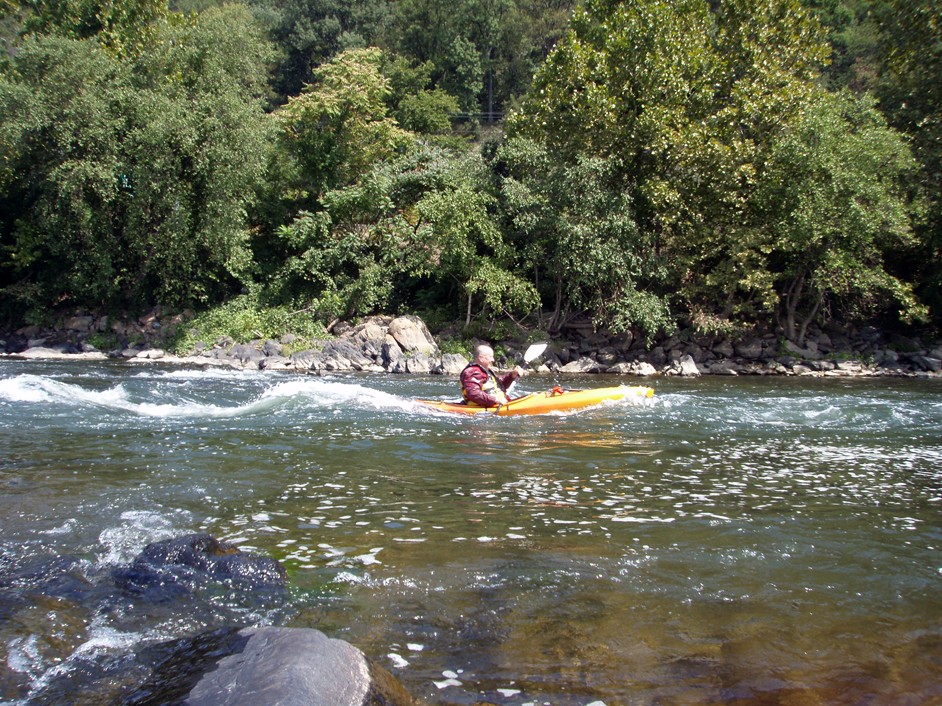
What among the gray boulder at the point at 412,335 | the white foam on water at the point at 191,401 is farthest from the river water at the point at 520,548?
the gray boulder at the point at 412,335

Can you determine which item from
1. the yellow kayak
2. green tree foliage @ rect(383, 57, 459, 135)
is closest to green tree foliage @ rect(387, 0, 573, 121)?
green tree foliage @ rect(383, 57, 459, 135)

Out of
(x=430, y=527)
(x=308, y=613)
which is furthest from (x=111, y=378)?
(x=308, y=613)

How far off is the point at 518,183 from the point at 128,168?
32.5 ft

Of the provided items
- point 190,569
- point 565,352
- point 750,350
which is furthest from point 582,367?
point 190,569

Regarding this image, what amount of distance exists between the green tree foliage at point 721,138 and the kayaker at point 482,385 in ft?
30.1

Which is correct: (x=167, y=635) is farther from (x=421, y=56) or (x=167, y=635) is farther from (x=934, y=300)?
(x=421, y=56)

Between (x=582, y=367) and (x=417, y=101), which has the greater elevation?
(x=417, y=101)

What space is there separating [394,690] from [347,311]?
18.5 m

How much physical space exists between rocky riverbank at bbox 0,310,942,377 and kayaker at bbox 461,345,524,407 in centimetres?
639

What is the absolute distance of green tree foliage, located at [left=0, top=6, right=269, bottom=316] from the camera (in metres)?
19.2

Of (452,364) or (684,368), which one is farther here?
(684,368)

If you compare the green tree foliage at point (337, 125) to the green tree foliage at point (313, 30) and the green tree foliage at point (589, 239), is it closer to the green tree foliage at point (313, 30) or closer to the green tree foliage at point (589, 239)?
the green tree foliage at point (589, 239)

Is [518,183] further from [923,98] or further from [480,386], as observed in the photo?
[923,98]

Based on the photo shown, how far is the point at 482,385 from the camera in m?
10.7
